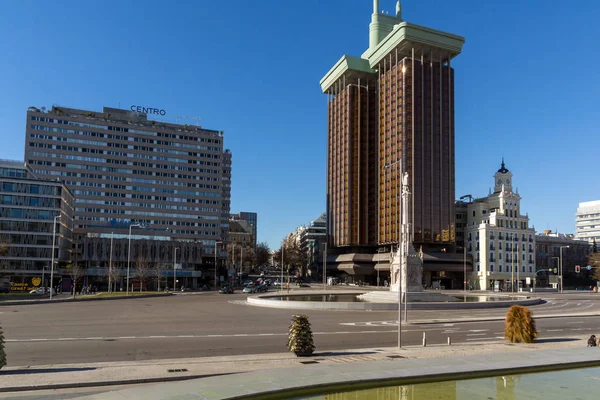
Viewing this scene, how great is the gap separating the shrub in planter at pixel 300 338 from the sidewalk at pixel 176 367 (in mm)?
363

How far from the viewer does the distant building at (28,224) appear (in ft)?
330

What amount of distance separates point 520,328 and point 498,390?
11537 mm

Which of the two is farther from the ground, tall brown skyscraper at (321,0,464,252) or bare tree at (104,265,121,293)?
tall brown skyscraper at (321,0,464,252)

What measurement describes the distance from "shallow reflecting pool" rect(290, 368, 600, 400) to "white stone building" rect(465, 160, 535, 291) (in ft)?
361

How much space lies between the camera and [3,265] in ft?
322

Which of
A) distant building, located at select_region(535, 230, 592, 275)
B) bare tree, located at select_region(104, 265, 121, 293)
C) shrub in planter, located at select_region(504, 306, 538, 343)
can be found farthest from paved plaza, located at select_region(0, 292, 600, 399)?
distant building, located at select_region(535, 230, 592, 275)

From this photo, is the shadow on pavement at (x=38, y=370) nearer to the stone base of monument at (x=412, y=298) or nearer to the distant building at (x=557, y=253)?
the stone base of monument at (x=412, y=298)

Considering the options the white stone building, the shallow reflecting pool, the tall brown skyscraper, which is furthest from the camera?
the tall brown skyscraper

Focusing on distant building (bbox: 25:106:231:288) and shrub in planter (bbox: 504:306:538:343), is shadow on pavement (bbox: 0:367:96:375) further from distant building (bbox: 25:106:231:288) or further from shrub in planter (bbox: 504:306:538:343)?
distant building (bbox: 25:106:231:288)

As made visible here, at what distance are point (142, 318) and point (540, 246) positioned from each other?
140982 mm

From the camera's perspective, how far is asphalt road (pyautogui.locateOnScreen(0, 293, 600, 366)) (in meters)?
21.4

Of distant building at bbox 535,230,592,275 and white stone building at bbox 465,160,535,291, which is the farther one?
distant building at bbox 535,230,592,275

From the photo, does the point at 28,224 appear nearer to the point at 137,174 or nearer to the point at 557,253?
the point at 137,174

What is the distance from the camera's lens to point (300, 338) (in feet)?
65.1
